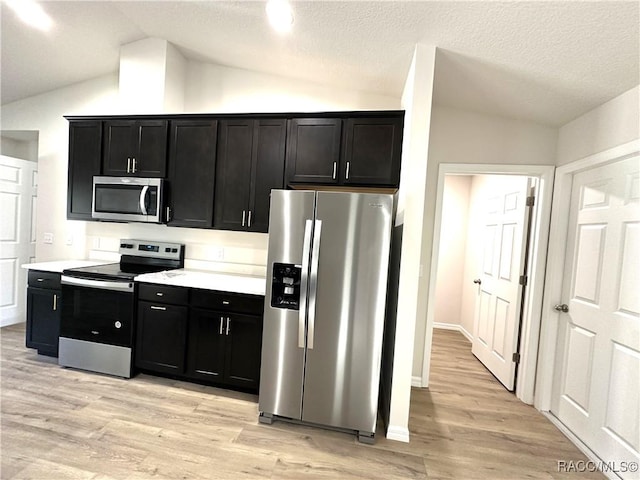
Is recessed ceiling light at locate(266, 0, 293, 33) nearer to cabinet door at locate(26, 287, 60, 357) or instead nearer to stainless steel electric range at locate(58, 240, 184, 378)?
stainless steel electric range at locate(58, 240, 184, 378)

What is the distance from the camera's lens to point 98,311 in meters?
2.71

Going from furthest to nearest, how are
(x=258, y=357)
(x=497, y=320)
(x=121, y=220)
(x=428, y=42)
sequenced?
(x=497, y=320), (x=121, y=220), (x=258, y=357), (x=428, y=42)

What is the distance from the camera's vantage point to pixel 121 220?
296cm

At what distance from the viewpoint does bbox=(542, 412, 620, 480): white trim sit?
1.92 meters

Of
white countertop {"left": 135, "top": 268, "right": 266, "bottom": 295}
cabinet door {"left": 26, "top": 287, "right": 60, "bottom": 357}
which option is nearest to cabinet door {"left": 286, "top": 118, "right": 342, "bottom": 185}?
white countertop {"left": 135, "top": 268, "right": 266, "bottom": 295}

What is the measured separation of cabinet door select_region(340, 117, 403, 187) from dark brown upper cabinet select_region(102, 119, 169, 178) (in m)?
1.78

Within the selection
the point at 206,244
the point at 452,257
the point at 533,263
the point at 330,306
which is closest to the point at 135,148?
the point at 206,244

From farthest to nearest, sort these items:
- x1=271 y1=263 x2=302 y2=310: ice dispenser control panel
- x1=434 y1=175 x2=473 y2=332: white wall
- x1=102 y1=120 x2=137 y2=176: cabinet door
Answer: x1=434 y1=175 x2=473 y2=332: white wall < x1=102 y1=120 x2=137 y2=176: cabinet door < x1=271 y1=263 x2=302 y2=310: ice dispenser control panel

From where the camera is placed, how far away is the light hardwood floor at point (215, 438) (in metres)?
1.78

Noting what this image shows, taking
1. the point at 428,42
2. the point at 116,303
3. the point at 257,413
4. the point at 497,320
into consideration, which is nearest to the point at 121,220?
the point at 116,303

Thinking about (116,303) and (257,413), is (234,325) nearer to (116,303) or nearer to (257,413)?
(257,413)

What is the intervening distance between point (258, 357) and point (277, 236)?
104 cm

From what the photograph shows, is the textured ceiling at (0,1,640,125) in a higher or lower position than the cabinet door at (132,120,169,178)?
higher

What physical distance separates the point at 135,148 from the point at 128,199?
1.69 ft
